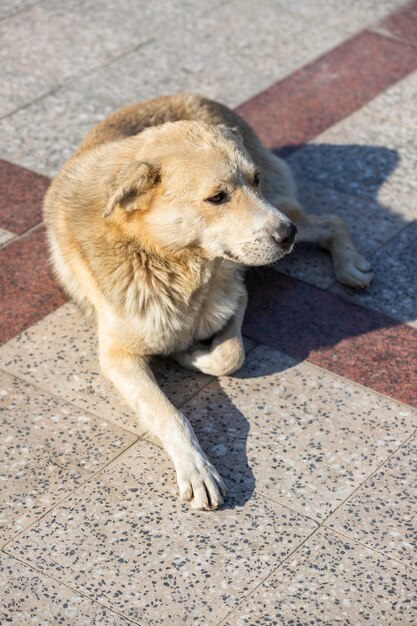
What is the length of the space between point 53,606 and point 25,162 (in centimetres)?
388

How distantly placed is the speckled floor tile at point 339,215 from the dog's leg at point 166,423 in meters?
1.47

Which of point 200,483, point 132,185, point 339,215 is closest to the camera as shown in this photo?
point 200,483

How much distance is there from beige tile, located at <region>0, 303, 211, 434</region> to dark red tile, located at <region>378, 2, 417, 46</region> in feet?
15.2

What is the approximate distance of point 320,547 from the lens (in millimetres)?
4410

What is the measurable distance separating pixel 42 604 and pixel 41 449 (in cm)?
96

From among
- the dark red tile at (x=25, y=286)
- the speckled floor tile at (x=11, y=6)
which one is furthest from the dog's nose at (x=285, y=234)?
the speckled floor tile at (x=11, y=6)

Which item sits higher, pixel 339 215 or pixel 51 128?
pixel 51 128

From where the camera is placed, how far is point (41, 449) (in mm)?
4926

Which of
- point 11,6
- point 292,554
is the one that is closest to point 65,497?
point 292,554

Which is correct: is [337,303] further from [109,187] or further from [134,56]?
[134,56]

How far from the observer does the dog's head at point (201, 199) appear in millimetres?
4750

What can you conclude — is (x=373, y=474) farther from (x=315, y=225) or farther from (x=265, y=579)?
(x=315, y=225)

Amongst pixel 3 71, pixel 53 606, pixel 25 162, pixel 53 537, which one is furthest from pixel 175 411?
pixel 3 71

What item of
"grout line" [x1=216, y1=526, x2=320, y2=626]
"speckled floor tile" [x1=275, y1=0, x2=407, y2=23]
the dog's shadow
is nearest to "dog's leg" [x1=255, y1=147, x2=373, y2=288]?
the dog's shadow
